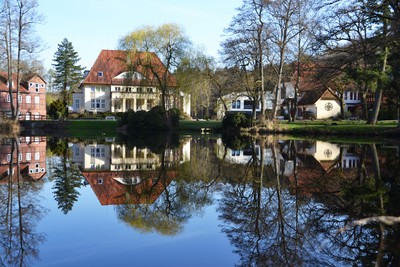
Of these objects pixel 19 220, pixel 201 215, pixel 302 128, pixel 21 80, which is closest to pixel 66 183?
pixel 19 220

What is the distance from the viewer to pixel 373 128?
31.9 metres

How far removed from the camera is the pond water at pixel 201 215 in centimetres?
561

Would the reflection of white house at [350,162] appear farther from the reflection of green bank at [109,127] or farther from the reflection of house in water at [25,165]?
the reflection of green bank at [109,127]

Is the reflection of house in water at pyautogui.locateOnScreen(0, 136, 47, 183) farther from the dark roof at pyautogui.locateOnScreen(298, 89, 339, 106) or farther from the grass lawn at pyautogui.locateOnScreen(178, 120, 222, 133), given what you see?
the dark roof at pyautogui.locateOnScreen(298, 89, 339, 106)

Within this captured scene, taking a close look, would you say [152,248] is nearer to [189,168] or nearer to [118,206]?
[118,206]

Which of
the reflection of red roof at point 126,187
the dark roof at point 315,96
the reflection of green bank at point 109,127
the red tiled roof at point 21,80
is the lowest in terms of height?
the reflection of red roof at point 126,187

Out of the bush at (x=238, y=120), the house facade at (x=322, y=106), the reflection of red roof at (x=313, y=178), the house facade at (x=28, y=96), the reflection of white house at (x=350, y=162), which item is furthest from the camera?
the house facade at (x=322, y=106)

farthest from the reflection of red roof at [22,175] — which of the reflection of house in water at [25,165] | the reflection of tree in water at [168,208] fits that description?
Answer: the reflection of tree in water at [168,208]

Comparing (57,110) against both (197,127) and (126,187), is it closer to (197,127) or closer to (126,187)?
(197,127)

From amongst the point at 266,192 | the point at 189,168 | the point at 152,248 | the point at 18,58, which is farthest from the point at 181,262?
the point at 18,58

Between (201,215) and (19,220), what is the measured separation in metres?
3.42

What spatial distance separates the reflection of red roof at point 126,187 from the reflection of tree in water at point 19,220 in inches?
59.9

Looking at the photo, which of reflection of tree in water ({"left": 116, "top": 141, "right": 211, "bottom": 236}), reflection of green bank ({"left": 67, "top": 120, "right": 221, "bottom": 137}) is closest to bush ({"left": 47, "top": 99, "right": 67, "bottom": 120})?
reflection of green bank ({"left": 67, "top": 120, "right": 221, "bottom": 137})

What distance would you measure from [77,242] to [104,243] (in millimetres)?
421
